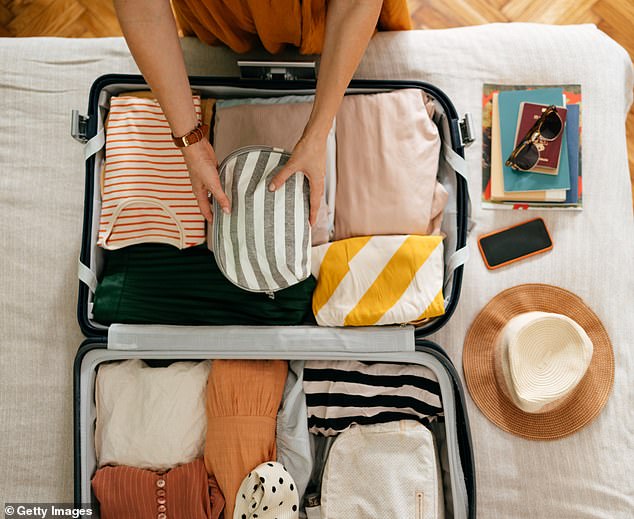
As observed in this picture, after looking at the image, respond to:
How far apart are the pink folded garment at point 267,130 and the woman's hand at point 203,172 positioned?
148 millimetres

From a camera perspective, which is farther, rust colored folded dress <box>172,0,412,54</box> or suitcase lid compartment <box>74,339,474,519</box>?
suitcase lid compartment <box>74,339,474,519</box>

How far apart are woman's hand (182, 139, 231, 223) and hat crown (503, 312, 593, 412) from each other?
2.19 ft

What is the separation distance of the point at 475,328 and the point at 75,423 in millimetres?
887

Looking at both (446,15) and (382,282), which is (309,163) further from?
(446,15)

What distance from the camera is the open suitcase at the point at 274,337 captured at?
1051 millimetres

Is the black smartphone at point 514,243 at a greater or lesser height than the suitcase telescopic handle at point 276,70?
lesser

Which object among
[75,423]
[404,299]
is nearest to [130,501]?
[75,423]

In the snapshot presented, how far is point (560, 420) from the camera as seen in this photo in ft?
3.75

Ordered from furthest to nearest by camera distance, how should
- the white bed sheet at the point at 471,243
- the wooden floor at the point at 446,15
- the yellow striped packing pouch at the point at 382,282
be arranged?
the wooden floor at the point at 446,15
the white bed sheet at the point at 471,243
the yellow striped packing pouch at the point at 382,282

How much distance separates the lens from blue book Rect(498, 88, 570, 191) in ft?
3.92

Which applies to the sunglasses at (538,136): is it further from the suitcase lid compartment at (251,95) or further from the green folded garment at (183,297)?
the green folded garment at (183,297)
